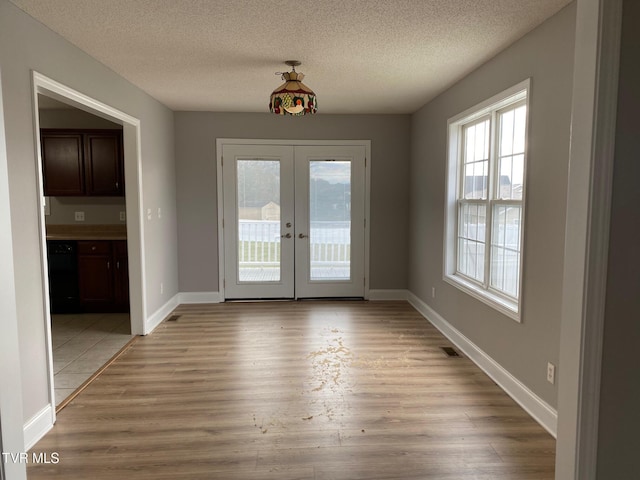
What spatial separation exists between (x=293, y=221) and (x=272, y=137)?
1.14 meters

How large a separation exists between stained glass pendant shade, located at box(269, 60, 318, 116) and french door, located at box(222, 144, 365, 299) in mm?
2117

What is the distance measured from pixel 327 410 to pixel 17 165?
236cm

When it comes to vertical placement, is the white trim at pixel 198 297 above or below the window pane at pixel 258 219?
below

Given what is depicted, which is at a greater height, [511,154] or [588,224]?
[511,154]

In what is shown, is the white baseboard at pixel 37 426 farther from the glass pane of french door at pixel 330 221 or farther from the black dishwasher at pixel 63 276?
the glass pane of french door at pixel 330 221

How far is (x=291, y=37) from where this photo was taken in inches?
110

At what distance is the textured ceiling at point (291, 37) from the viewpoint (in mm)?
2371

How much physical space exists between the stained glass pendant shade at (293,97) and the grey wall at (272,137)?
82.9 inches

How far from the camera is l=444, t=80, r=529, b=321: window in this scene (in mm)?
2979

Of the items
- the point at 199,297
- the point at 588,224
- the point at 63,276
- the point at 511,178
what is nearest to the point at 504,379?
the point at 511,178

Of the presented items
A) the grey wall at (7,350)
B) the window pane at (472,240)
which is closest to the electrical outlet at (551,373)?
the window pane at (472,240)

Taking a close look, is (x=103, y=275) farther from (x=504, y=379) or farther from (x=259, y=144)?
(x=504, y=379)

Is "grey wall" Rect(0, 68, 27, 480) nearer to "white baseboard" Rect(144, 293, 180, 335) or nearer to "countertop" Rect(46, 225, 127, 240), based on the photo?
"white baseboard" Rect(144, 293, 180, 335)

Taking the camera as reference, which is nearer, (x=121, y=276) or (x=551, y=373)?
(x=551, y=373)
